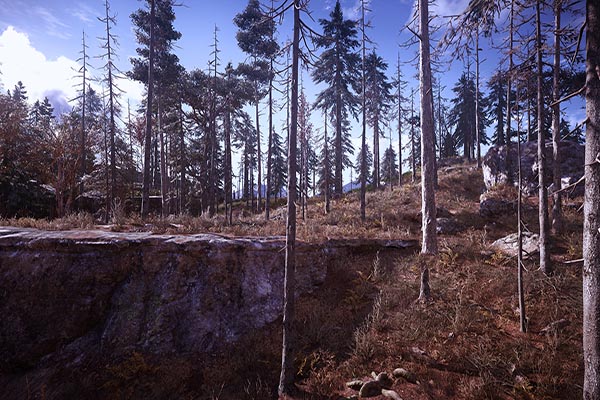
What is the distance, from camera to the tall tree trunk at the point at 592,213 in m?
3.47

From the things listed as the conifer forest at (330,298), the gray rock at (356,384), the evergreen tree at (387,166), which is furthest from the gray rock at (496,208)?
the evergreen tree at (387,166)

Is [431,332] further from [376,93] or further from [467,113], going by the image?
[467,113]

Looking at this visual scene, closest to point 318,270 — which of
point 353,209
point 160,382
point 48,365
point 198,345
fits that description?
point 198,345

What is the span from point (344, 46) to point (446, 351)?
23656mm

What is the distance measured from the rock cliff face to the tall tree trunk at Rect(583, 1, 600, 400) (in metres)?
6.64

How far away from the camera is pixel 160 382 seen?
19.1ft

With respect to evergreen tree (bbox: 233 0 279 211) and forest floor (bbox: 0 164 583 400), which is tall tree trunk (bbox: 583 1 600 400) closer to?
forest floor (bbox: 0 164 583 400)

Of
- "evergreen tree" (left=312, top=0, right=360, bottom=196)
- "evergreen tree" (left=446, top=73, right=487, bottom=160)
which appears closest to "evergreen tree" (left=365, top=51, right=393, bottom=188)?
"evergreen tree" (left=312, top=0, right=360, bottom=196)

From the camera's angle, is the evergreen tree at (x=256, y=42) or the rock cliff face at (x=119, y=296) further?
the evergreen tree at (x=256, y=42)

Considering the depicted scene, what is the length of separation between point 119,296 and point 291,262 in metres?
5.26

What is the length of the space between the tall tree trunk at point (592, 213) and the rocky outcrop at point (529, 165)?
49.5 feet

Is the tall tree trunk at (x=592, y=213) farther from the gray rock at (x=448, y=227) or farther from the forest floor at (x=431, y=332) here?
the gray rock at (x=448, y=227)

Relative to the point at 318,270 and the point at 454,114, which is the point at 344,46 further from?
the point at 454,114

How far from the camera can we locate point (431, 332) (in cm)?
604
